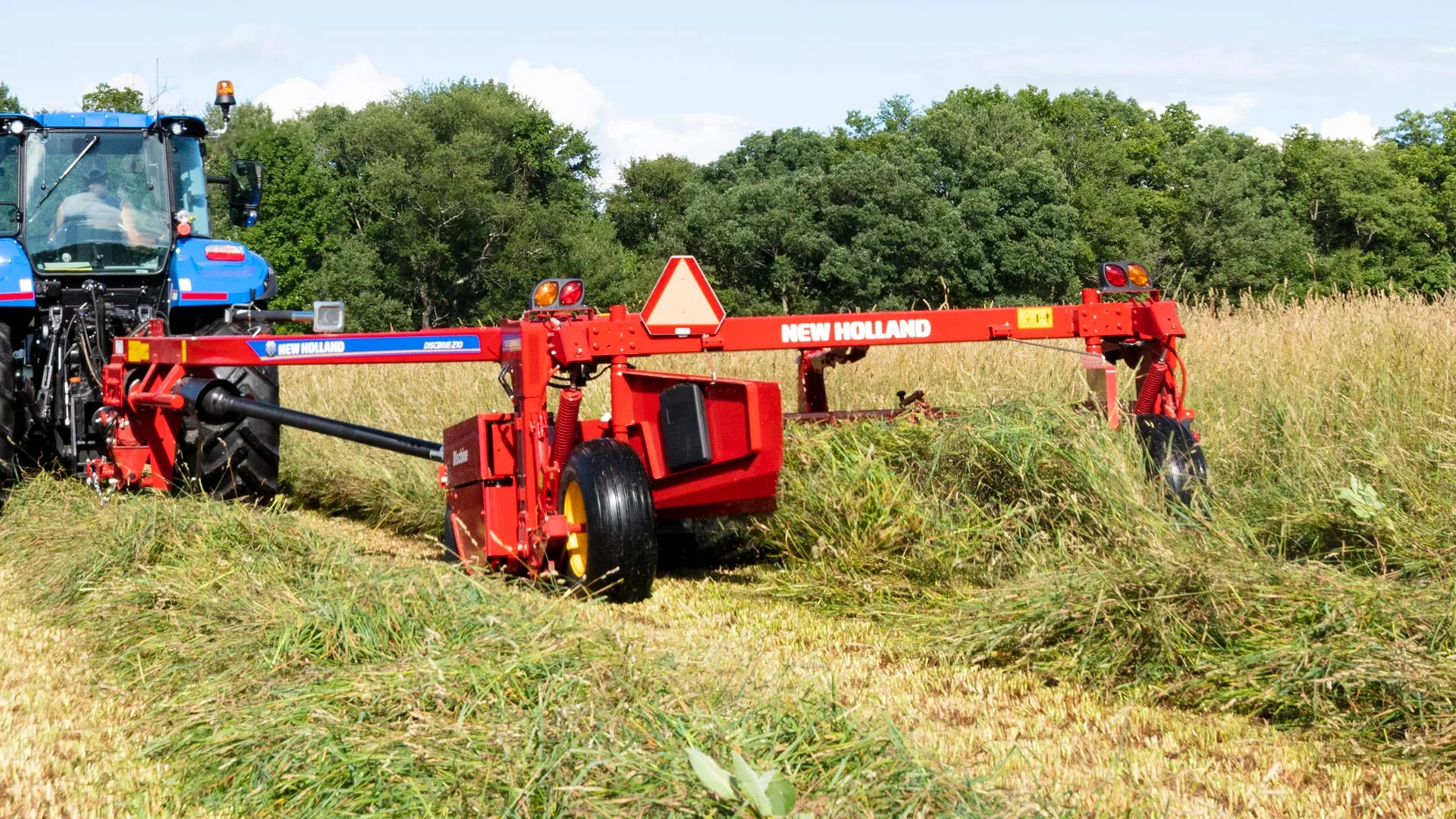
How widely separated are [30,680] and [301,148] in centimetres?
5127

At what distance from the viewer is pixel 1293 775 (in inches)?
139

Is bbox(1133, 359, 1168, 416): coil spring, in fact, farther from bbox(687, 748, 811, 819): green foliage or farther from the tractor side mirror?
the tractor side mirror

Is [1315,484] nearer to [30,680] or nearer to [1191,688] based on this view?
[1191,688]

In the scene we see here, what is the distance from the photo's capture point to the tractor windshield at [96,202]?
8625 mm

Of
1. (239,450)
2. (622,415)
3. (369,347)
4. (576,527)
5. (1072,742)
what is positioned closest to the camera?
(1072,742)

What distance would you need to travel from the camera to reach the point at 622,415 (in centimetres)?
613

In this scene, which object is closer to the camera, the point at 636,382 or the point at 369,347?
the point at 636,382

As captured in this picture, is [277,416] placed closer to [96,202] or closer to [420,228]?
[96,202]

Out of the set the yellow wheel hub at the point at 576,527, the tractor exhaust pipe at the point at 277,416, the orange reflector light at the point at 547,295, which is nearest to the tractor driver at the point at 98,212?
the tractor exhaust pipe at the point at 277,416

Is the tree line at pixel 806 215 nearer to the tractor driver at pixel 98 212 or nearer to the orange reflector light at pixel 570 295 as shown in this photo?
the tractor driver at pixel 98 212

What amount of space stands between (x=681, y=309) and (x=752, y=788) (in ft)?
11.8

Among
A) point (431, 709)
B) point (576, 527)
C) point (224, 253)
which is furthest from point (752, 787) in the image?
point (224, 253)

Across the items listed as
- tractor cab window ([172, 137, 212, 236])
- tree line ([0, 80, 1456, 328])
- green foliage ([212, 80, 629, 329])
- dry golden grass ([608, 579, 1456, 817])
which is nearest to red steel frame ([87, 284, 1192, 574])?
dry golden grass ([608, 579, 1456, 817])

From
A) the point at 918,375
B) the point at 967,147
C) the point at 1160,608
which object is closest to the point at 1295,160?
the point at 967,147
